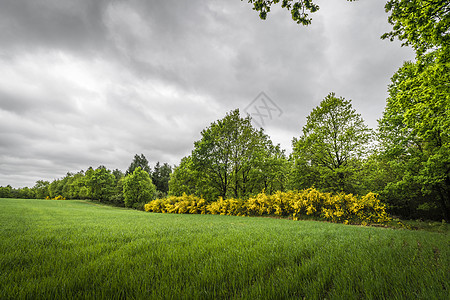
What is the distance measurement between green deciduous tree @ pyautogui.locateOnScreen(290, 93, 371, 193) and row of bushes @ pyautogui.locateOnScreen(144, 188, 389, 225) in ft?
10.4

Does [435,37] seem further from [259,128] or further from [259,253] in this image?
[259,128]

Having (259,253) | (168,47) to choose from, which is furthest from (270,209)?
(168,47)

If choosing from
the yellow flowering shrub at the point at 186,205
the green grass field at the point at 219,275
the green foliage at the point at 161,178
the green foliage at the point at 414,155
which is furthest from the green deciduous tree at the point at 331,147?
the green foliage at the point at 161,178

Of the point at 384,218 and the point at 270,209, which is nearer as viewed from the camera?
the point at 384,218

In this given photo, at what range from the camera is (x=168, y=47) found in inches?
663

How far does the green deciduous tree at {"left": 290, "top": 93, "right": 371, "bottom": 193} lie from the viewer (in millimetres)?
15328

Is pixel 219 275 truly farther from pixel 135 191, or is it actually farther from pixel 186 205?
pixel 135 191

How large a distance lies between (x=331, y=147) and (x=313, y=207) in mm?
7161

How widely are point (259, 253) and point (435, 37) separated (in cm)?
843

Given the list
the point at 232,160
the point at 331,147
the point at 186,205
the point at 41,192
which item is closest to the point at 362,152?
the point at 331,147

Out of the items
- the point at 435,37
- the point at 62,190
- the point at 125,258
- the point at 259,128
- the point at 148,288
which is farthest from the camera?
the point at 62,190

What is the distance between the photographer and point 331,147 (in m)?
16.0

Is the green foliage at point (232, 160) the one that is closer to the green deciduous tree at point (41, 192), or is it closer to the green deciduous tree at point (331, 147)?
the green deciduous tree at point (331, 147)

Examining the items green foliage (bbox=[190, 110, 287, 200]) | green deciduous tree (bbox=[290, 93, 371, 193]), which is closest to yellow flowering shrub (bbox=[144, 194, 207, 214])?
green foliage (bbox=[190, 110, 287, 200])
